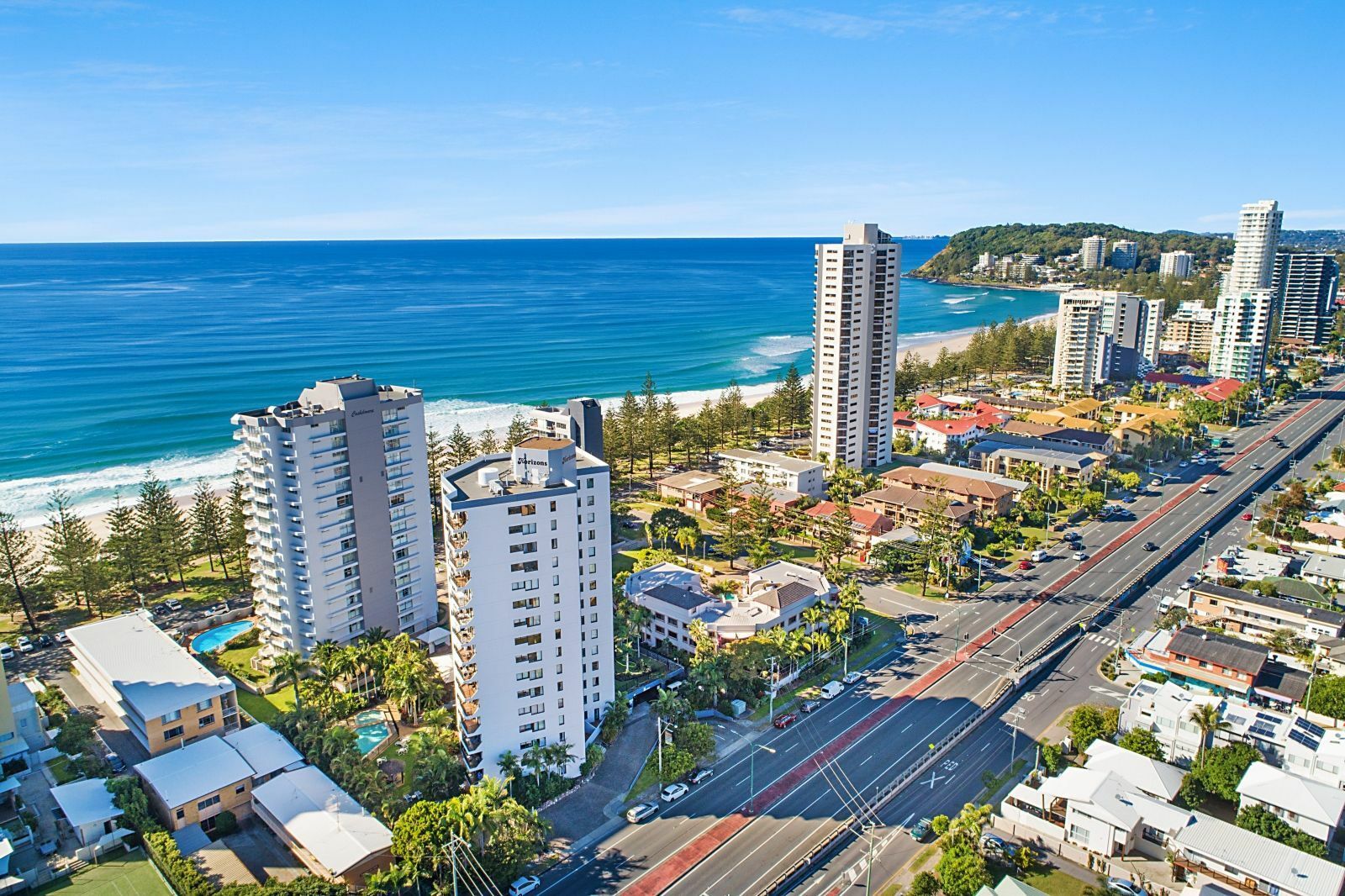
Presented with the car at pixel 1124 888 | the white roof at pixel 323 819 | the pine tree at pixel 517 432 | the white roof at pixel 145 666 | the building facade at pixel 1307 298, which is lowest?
the car at pixel 1124 888

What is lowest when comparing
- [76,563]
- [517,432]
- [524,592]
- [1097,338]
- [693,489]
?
[693,489]

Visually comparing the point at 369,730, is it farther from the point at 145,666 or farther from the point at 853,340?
the point at 853,340

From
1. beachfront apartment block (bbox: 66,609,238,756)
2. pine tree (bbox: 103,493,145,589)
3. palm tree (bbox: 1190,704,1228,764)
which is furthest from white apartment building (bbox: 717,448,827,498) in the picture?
pine tree (bbox: 103,493,145,589)

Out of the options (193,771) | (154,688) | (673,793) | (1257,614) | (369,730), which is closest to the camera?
(193,771)

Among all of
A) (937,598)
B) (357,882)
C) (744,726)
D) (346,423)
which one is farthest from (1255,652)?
(346,423)

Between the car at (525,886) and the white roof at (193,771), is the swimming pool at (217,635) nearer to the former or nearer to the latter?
the white roof at (193,771)

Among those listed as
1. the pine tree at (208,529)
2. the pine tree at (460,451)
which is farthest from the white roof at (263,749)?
the pine tree at (460,451)

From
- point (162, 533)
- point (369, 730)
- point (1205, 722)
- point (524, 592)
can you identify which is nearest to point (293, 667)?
point (369, 730)

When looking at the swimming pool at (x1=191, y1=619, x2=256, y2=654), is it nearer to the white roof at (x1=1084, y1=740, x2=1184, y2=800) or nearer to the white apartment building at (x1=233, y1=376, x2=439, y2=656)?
the white apartment building at (x1=233, y1=376, x2=439, y2=656)
